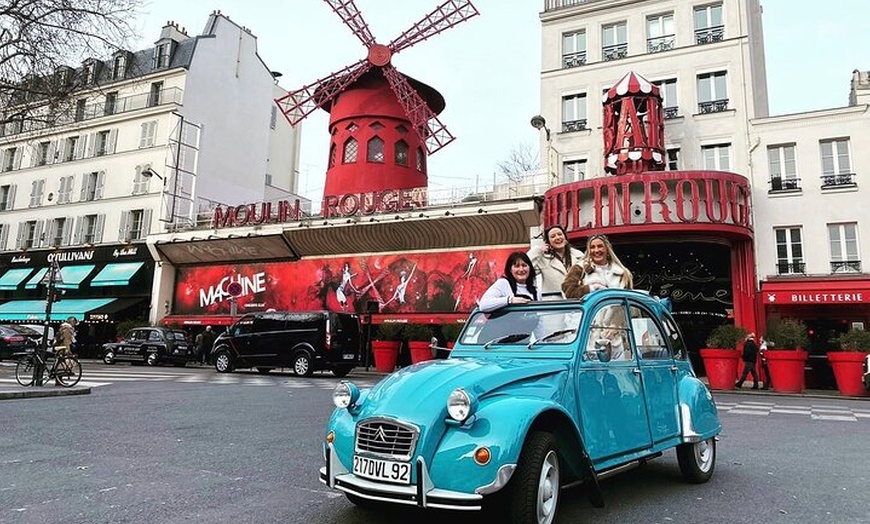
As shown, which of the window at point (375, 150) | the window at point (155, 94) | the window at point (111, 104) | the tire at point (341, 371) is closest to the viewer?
the tire at point (341, 371)

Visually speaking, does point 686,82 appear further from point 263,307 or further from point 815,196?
point 263,307

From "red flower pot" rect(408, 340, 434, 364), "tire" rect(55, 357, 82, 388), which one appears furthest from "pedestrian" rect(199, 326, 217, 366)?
"tire" rect(55, 357, 82, 388)

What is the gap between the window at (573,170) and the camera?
22062 mm

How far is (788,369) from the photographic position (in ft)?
52.0

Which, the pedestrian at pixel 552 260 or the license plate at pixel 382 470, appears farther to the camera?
the pedestrian at pixel 552 260

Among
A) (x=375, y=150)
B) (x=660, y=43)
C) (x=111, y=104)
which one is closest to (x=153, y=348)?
(x=375, y=150)

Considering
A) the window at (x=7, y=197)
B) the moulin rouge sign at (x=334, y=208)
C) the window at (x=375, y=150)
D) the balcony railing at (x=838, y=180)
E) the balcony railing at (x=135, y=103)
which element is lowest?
the balcony railing at (x=838, y=180)

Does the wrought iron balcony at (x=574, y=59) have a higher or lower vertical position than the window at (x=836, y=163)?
higher

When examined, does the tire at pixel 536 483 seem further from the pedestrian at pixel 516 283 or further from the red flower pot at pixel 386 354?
the red flower pot at pixel 386 354

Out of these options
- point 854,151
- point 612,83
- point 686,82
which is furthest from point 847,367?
point 612,83

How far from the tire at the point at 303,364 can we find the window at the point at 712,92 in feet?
49.1

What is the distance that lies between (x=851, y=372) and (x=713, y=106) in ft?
31.9

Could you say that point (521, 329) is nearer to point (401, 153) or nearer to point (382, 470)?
point (382, 470)

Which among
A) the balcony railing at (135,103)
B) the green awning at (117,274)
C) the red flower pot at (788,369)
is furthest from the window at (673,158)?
the green awning at (117,274)
